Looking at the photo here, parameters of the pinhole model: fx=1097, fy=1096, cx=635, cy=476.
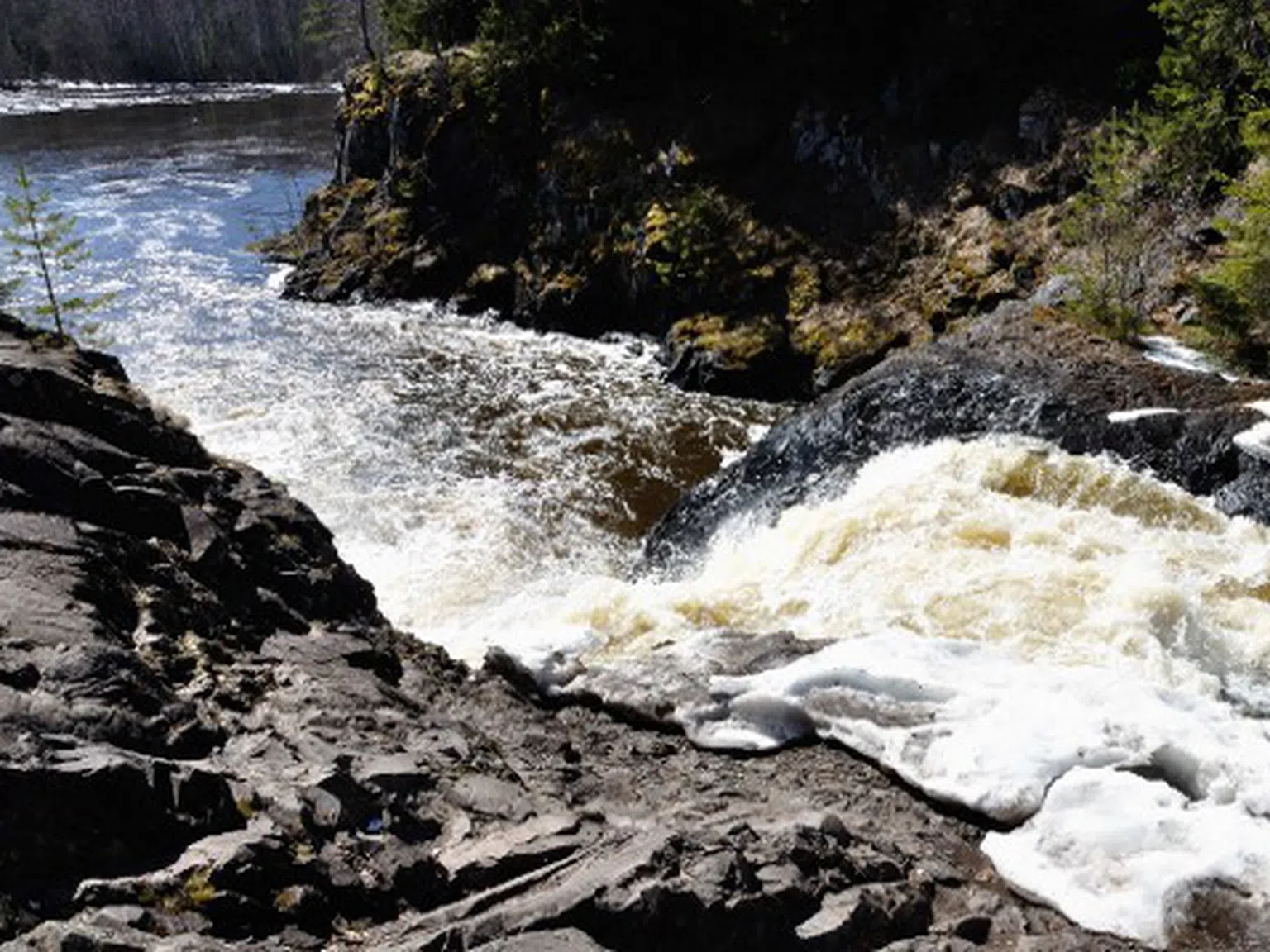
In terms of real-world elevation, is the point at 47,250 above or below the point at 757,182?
below

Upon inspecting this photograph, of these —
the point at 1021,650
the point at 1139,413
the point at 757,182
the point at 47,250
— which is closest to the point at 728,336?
the point at 757,182

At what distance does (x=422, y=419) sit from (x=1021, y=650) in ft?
54.9

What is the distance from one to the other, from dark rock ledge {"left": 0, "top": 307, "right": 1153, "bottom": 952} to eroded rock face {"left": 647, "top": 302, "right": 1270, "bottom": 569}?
765cm

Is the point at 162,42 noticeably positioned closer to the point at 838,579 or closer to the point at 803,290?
the point at 803,290

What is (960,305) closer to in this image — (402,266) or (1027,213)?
(1027,213)

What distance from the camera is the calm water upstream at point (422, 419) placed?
19734mm

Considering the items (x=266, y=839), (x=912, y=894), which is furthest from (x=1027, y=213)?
(x=266, y=839)

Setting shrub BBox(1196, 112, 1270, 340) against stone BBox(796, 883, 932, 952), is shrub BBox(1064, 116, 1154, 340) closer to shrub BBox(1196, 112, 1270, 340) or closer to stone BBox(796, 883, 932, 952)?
shrub BBox(1196, 112, 1270, 340)

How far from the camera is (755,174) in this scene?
32.2m

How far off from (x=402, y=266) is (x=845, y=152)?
15076mm

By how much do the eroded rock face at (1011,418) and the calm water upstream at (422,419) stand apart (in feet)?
7.92

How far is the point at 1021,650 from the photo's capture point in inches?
513

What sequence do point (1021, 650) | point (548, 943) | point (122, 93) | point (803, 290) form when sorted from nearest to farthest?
point (548, 943) < point (1021, 650) < point (803, 290) < point (122, 93)

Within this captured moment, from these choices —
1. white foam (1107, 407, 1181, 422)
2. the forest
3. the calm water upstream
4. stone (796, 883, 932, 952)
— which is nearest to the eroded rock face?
white foam (1107, 407, 1181, 422)
